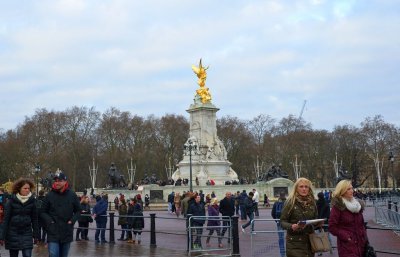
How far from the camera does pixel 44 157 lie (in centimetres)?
8000

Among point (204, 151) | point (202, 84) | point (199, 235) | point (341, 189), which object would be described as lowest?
point (199, 235)

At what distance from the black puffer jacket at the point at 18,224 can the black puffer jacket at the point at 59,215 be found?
0.79 feet

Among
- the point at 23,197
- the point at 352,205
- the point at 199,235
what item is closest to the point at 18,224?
the point at 23,197

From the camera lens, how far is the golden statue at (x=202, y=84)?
63.4 metres

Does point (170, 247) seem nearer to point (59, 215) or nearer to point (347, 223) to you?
point (59, 215)

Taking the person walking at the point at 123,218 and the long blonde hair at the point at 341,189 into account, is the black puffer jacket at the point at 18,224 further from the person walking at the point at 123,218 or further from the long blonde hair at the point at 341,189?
the person walking at the point at 123,218

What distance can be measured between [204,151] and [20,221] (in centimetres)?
5199

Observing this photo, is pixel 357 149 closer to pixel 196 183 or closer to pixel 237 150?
pixel 237 150

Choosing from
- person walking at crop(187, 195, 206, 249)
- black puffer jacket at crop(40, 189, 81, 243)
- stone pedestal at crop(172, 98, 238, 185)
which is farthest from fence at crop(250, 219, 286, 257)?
stone pedestal at crop(172, 98, 238, 185)

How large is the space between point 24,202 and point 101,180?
86823 mm

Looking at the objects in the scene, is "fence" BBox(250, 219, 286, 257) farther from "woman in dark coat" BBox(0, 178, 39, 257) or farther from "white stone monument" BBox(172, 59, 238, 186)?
"white stone monument" BBox(172, 59, 238, 186)

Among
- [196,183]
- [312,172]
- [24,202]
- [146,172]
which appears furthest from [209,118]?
[24,202]

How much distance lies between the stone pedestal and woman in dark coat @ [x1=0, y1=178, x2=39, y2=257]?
162 feet

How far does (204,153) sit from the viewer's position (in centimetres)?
6050
